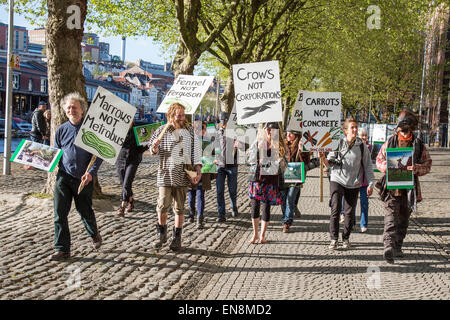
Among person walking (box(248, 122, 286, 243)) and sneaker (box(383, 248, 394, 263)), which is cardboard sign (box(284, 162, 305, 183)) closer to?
person walking (box(248, 122, 286, 243))

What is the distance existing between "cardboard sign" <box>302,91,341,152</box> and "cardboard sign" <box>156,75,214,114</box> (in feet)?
6.51

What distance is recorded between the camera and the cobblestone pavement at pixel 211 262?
18.2ft

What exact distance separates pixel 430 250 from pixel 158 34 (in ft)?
63.0

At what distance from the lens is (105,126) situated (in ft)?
21.9

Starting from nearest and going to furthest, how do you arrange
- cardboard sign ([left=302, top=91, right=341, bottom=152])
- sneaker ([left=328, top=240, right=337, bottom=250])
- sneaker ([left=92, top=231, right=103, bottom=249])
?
sneaker ([left=92, top=231, right=103, bottom=249]), sneaker ([left=328, top=240, right=337, bottom=250]), cardboard sign ([left=302, top=91, right=341, bottom=152])

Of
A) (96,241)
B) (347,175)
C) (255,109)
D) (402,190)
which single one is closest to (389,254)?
(402,190)

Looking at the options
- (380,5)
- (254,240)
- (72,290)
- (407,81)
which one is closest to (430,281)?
(254,240)

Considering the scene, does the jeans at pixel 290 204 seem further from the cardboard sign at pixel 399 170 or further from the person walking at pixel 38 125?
the person walking at pixel 38 125

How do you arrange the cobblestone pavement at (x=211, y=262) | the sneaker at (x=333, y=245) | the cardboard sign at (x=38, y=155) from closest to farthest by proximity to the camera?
the cobblestone pavement at (x=211, y=262)
the cardboard sign at (x=38, y=155)
the sneaker at (x=333, y=245)

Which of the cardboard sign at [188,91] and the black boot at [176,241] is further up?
the cardboard sign at [188,91]

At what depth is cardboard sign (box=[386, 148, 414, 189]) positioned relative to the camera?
7145mm

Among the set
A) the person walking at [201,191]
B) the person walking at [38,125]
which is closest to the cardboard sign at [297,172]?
the person walking at [201,191]

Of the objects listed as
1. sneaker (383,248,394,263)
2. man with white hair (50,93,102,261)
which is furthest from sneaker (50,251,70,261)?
sneaker (383,248,394,263)

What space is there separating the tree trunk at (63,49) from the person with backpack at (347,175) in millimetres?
4975
